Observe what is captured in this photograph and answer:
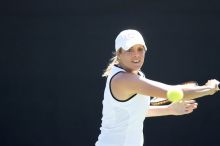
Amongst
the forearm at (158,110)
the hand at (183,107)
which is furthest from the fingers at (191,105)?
the forearm at (158,110)

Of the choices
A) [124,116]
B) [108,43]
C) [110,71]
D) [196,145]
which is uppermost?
[108,43]

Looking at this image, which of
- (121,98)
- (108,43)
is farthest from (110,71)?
(108,43)

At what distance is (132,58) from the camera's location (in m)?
3.56

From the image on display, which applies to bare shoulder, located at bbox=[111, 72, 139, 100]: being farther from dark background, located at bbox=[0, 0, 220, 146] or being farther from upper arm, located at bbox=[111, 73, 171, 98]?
dark background, located at bbox=[0, 0, 220, 146]

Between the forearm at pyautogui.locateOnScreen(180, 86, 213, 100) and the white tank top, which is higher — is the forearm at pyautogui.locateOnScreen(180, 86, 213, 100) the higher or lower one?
the higher one

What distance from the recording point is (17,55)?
5660mm

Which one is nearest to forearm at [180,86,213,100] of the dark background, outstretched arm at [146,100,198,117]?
outstretched arm at [146,100,198,117]

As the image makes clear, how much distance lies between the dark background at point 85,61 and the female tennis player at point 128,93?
6.32 ft

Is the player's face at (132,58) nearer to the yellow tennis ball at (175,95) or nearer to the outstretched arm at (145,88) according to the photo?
the outstretched arm at (145,88)

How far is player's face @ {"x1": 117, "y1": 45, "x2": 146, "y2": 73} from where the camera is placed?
355 cm

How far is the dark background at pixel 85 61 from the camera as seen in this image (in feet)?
18.1

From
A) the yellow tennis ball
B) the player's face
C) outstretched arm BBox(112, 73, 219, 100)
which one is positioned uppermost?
the player's face

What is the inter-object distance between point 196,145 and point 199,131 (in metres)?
0.14

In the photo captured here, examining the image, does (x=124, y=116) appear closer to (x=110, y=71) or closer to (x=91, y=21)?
(x=110, y=71)
